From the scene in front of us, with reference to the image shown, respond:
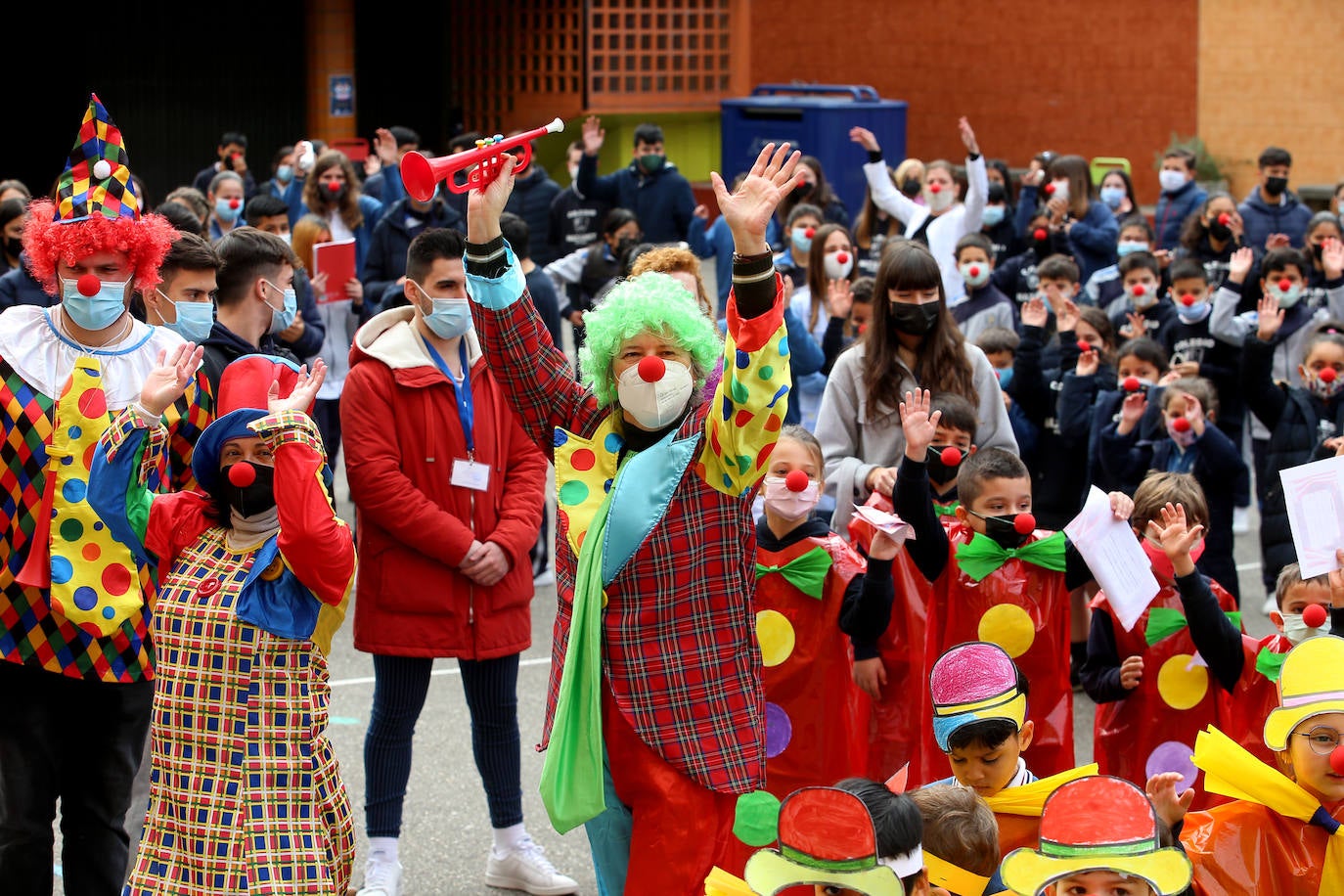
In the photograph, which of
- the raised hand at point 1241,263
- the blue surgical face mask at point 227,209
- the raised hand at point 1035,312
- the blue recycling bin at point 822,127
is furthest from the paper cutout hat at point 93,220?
the blue recycling bin at point 822,127

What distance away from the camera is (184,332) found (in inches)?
195

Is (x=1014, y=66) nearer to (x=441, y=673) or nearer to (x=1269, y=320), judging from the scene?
(x=1269, y=320)

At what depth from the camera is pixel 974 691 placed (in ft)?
12.5

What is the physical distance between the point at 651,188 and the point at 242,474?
9023 mm

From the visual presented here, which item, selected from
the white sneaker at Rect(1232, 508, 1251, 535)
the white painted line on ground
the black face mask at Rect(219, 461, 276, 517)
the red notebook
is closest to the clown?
the black face mask at Rect(219, 461, 276, 517)

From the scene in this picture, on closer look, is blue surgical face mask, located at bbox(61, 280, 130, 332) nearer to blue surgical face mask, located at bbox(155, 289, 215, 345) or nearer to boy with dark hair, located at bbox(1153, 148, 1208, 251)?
blue surgical face mask, located at bbox(155, 289, 215, 345)

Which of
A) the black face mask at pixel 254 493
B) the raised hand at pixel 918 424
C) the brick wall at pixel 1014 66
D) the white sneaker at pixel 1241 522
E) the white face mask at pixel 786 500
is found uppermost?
the brick wall at pixel 1014 66

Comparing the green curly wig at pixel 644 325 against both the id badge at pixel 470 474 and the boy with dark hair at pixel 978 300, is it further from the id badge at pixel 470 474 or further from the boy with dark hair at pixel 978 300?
the boy with dark hair at pixel 978 300

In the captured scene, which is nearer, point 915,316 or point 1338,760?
point 1338,760

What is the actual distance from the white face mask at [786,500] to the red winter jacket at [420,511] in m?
0.83

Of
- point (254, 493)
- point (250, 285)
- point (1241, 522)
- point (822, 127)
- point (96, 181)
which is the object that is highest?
point (822, 127)

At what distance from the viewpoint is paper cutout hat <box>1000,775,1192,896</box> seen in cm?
302

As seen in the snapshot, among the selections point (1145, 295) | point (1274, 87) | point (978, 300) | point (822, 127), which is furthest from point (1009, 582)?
point (1274, 87)

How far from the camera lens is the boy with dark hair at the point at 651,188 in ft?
41.3
